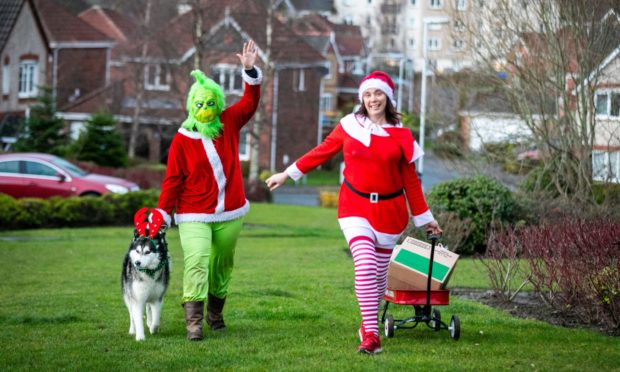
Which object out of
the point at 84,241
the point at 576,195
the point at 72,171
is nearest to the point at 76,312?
the point at 576,195

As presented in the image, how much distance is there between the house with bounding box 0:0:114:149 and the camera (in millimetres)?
46750

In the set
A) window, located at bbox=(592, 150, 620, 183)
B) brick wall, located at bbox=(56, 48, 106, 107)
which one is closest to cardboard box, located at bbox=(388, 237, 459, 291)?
window, located at bbox=(592, 150, 620, 183)

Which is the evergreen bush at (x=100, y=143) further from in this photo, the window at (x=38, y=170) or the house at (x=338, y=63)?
the house at (x=338, y=63)

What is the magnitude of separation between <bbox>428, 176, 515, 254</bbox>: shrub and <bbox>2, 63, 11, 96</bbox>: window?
3435 centimetres

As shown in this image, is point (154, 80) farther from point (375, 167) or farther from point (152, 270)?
point (375, 167)

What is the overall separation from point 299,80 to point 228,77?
7.89 meters

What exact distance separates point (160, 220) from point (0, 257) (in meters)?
10.1

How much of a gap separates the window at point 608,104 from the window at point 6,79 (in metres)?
35.6

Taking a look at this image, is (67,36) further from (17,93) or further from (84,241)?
(84,241)

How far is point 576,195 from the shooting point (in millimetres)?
16484

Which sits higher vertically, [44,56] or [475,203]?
[44,56]

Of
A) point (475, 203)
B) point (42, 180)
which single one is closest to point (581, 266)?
point (475, 203)

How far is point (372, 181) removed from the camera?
7.73m

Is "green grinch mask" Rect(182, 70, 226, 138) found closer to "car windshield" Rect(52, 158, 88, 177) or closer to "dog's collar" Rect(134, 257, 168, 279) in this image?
"dog's collar" Rect(134, 257, 168, 279)
